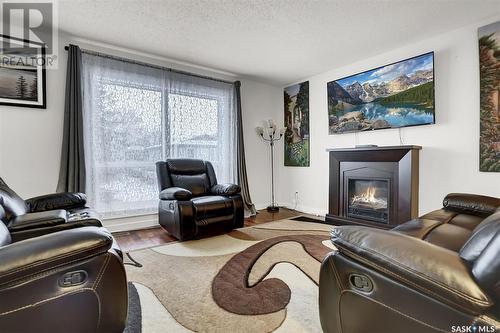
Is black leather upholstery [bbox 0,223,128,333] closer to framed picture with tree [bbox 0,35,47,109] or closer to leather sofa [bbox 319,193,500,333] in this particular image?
leather sofa [bbox 319,193,500,333]

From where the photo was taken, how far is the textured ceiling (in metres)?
2.34

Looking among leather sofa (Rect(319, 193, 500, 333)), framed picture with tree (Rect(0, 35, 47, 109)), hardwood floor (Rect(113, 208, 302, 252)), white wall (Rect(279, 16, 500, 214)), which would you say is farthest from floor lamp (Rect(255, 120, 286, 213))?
leather sofa (Rect(319, 193, 500, 333))

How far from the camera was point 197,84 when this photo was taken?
154 inches

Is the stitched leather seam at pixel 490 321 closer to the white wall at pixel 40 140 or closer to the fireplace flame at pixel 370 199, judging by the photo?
the fireplace flame at pixel 370 199

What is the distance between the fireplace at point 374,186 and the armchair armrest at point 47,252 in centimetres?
317

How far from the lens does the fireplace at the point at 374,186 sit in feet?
9.82

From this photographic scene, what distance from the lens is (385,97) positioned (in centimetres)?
330

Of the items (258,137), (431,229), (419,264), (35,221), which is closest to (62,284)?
(35,221)

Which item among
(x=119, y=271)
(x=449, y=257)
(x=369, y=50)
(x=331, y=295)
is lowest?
(x=331, y=295)

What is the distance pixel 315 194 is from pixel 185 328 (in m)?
3.31

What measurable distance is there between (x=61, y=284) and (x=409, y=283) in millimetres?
1231

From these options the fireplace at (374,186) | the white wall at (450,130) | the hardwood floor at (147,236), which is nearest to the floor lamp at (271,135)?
the hardwood floor at (147,236)

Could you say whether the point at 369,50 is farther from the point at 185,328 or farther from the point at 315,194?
the point at 185,328

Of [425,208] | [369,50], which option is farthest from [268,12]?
[425,208]
